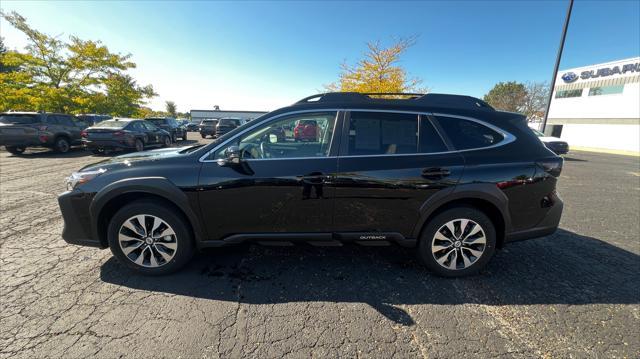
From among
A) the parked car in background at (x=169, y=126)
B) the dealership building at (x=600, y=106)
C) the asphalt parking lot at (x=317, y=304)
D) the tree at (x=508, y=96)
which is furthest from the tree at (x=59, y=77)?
the tree at (x=508, y=96)

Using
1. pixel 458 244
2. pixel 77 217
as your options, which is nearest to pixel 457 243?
pixel 458 244

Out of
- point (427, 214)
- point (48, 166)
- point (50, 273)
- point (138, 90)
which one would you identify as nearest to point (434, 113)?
point (427, 214)

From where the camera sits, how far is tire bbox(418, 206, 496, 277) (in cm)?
270

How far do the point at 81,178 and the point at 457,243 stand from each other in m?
4.04

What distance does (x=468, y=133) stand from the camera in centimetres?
273

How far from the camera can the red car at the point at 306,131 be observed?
9.26 feet

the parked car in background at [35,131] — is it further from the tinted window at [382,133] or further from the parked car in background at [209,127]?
the tinted window at [382,133]

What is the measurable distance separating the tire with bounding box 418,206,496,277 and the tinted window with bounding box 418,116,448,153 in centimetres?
67

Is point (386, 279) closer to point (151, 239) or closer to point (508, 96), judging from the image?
point (151, 239)

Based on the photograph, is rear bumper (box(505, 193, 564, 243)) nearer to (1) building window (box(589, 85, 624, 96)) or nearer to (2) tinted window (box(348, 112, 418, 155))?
(2) tinted window (box(348, 112, 418, 155))

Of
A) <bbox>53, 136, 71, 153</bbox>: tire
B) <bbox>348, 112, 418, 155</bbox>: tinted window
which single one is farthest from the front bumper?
<bbox>53, 136, 71, 153</bbox>: tire

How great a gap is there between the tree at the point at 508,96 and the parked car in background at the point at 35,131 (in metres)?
58.9

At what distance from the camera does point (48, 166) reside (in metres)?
8.05

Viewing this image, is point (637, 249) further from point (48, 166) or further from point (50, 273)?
point (48, 166)
